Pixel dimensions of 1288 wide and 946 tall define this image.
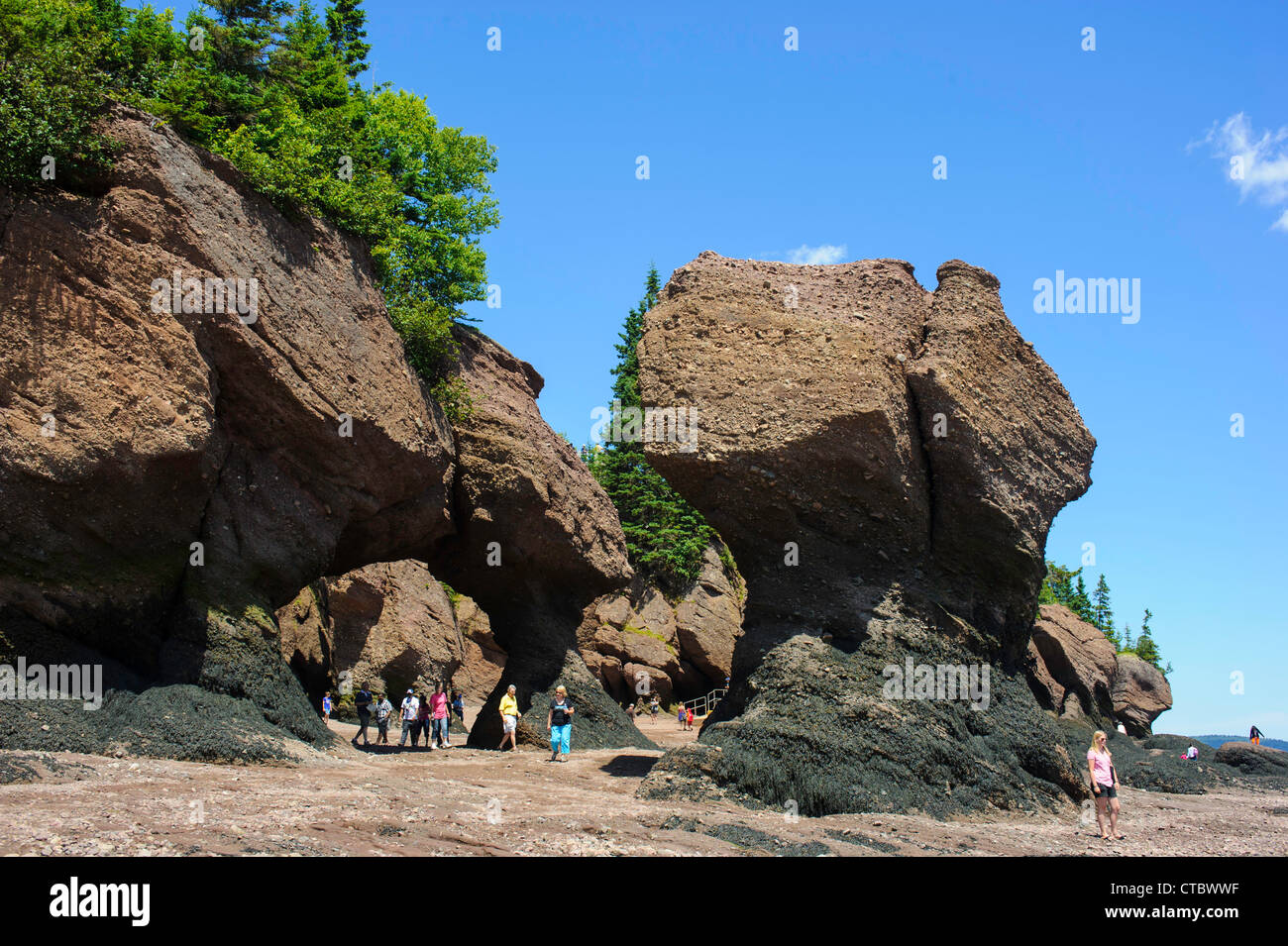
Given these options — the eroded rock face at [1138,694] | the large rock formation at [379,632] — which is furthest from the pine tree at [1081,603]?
the large rock formation at [379,632]

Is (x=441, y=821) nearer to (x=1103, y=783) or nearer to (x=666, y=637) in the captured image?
(x=1103, y=783)

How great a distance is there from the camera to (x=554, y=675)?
2319cm

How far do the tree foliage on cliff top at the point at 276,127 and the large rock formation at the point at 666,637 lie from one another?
62.5 feet

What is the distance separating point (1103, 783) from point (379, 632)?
81.7 feet

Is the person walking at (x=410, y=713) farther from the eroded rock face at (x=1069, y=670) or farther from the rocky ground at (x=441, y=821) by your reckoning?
the eroded rock face at (x=1069, y=670)

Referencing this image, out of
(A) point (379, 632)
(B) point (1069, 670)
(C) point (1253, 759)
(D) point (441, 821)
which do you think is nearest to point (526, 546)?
(A) point (379, 632)

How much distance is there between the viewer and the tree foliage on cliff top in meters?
14.1

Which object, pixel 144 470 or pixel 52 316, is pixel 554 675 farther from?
pixel 52 316

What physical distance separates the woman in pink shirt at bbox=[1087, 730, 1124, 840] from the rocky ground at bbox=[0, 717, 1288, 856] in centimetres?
32

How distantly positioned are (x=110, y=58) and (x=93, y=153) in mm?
4070

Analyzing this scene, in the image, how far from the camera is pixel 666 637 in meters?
42.6

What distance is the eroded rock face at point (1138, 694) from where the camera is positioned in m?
48.4
